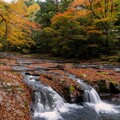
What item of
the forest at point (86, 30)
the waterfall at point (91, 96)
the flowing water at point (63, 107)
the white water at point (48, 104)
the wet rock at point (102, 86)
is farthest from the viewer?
the forest at point (86, 30)

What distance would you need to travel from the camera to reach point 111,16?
25.2 meters

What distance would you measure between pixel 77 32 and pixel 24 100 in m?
19.2

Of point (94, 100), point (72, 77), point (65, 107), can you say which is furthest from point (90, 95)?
point (72, 77)

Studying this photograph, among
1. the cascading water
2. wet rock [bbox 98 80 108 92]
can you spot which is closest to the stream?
the cascading water

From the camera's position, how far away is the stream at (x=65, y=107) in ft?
33.0

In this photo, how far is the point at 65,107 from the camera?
1141 cm

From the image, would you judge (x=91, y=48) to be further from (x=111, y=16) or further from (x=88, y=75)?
(x=88, y=75)

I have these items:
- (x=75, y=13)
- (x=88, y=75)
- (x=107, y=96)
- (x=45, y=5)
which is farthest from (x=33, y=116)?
(x=45, y=5)

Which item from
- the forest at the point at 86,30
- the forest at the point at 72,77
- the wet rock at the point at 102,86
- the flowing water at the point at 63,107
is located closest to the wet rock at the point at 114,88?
the forest at the point at 72,77

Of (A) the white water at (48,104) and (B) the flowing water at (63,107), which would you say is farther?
(A) the white water at (48,104)

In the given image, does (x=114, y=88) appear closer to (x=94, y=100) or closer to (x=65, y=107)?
(x=94, y=100)

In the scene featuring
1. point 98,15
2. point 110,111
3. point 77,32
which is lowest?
point 110,111

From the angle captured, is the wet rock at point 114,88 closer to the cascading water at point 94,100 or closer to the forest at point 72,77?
the forest at point 72,77

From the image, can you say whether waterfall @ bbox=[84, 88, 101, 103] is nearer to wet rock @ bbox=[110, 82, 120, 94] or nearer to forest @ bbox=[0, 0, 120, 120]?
forest @ bbox=[0, 0, 120, 120]
